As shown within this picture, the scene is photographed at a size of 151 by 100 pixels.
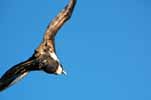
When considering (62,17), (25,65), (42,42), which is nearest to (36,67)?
(25,65)

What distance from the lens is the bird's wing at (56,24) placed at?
489cm

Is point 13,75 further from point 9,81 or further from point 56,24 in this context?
point 56,24

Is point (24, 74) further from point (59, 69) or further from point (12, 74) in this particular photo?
point (59, 69)

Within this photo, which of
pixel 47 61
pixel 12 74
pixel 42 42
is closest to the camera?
pixel 12 74

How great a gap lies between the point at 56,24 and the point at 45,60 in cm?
56

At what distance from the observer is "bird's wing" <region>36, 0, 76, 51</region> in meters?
4.89

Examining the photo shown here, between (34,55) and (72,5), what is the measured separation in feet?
2.51

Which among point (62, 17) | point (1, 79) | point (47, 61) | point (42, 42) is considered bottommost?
point (1, 79)

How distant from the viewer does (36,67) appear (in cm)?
448

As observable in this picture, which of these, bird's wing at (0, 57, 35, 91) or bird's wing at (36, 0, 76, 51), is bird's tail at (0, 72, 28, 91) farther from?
bird's wing at (36, 0, 76, 51)

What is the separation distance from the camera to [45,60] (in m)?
4.60

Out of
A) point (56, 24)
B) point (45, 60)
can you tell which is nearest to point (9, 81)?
point (45, 60)

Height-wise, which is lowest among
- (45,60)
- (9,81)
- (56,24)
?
(9,81)

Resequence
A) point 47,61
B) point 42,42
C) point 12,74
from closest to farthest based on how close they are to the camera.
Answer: point 12,74, point 47,61, point 42,42
